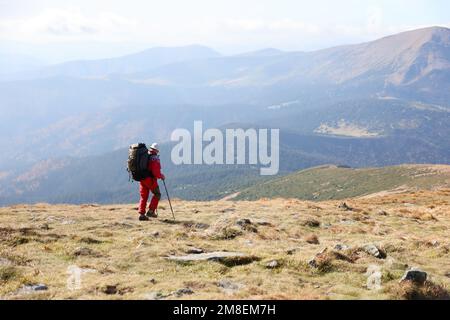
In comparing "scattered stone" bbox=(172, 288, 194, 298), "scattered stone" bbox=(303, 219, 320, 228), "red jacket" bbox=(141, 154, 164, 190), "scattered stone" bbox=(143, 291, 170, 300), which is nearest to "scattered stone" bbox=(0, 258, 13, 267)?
"scattered stone" bbox=(143, 291, 170, 300)

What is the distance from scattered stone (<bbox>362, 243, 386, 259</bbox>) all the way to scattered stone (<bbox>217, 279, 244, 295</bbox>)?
20.8ft

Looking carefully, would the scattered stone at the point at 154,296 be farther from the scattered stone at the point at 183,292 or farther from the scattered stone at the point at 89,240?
the scattered stone at the point at 89,240

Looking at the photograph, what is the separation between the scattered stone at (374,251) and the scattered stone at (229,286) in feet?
20.8

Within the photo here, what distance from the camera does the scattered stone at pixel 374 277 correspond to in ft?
44.3

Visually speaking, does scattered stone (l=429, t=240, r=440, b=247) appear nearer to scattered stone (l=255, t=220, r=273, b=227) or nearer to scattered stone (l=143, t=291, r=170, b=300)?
scattered stone (l=255, t=220, r=273, b=227)

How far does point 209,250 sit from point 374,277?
6558mm

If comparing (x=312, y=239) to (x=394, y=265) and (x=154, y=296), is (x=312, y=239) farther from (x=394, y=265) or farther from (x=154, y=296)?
(x=154, y=296)

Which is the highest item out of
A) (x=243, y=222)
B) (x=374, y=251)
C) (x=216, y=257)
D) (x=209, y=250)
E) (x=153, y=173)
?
(x=153, y=173)

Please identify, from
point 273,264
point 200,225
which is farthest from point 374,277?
point 200,225

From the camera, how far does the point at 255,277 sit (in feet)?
46.8

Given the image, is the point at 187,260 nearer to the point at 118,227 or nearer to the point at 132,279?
the point at 132,279

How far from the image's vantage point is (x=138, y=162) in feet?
78.7

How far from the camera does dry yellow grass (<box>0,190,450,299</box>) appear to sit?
12.9 meters
